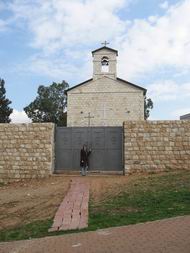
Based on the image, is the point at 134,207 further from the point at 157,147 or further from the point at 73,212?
the point at 157,147

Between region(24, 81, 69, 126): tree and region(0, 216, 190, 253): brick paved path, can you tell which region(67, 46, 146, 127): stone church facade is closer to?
region(24, 81, 69, 126): tree

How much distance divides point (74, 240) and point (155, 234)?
149 cm

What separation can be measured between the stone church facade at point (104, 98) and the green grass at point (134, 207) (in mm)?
28233

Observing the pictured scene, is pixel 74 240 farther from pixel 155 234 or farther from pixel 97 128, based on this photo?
pixel 97 128

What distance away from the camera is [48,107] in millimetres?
66812

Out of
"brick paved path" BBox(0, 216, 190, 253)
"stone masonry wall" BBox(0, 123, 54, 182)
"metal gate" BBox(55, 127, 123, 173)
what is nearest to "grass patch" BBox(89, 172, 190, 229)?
"brick paved path" BBox(0, 216, 190, 253)

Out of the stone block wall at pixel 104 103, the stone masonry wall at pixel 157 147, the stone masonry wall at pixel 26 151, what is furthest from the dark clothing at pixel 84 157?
the stone block wall at pixel 104 103

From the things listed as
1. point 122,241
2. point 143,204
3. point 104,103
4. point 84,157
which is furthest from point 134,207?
point 104,103

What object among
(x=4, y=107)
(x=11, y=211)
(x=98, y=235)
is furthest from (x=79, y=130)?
(x=4, y=107)

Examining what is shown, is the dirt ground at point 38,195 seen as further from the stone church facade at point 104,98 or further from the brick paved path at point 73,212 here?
the stone church facade at point 104,98

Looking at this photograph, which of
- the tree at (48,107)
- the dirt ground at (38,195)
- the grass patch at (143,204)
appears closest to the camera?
the grass patch at (143,204)

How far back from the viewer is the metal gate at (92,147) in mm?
18266

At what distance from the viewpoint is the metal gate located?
1827 centimetres

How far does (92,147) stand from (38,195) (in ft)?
18.8
